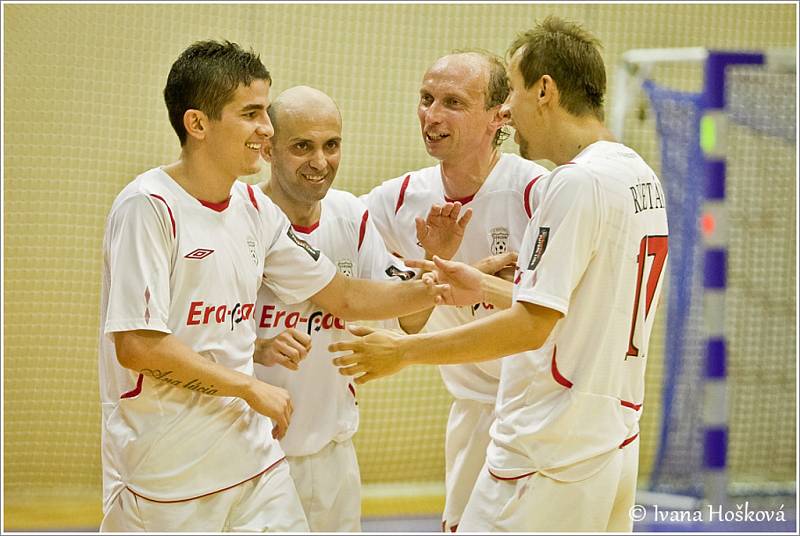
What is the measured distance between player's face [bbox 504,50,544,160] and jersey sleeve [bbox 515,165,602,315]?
327 mm

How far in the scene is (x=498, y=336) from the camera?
3.06 meters

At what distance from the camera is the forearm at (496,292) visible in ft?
11.9

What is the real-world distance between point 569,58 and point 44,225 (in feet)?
16.8

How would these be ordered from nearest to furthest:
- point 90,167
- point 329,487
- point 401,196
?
point 329,487
point 401,196
point 90,167

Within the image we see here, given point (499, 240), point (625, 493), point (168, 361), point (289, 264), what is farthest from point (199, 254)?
point (625, 493)

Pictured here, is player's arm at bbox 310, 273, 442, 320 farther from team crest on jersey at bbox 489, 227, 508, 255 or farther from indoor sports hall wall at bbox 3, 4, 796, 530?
indoor sports hall wall at bbox 3, 4, 796, 530

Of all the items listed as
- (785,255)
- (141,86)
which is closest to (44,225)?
(141,86)

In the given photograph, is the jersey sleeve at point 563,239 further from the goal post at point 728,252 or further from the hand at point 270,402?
the goal post at point 728,252

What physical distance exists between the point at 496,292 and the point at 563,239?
0.66 m

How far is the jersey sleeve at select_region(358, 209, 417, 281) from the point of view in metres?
4.02

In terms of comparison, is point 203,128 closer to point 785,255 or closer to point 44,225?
point 44,225

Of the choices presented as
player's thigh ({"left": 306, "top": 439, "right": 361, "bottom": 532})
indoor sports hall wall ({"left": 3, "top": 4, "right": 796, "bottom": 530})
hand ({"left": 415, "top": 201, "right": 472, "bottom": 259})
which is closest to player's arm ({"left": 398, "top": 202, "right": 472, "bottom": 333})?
hand ({"left": 415, "top": 201, "right": 472, "bottom": 259})

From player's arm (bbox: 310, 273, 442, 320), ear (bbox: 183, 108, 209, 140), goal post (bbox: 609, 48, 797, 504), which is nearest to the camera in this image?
ear (bbox: 183, 108, 209, 140)

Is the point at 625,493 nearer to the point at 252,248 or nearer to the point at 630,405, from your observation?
the point at 630,405
